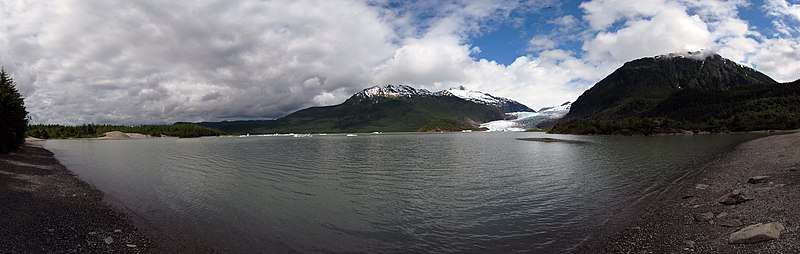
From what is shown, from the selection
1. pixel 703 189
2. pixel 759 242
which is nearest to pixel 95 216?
pixel 759 242

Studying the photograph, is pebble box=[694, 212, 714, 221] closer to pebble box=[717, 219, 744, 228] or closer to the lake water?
pebble box=[717, 219, 744, 228]

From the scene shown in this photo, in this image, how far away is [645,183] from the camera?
31.1 m

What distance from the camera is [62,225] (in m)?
18.0

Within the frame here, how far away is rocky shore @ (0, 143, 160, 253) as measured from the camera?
49.3ft

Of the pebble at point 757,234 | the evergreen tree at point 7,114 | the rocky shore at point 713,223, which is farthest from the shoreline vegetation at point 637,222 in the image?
the evergreen tree at point 7,114

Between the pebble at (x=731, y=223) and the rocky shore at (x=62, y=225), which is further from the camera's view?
the pebble at (x=731, y=223)

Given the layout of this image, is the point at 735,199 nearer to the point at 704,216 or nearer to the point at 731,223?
the point at 704,216

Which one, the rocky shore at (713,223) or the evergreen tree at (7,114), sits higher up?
the evergreen tree at (7,114)

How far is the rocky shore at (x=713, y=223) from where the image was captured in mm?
12938

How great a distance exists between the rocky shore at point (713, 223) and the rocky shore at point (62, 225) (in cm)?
2057

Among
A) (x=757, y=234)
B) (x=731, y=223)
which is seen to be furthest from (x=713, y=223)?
(x=757, y=234)

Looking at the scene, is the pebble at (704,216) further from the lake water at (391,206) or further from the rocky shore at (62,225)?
the rocky shore at (62,225)

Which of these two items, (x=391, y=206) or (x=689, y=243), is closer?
(x=689, y=243)

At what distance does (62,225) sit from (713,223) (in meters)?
31.0
